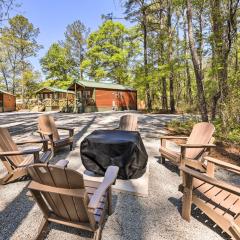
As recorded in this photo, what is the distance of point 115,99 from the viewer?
946 inches

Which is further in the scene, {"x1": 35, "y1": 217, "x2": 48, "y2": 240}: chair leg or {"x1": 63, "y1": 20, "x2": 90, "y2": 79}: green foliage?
{"x1": 63, "y1": 20, "x2": 90, "y2": 79}: green foliage

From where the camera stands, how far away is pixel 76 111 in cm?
2041

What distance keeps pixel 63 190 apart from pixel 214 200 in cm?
171

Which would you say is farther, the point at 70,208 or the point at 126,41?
the point at 126,41

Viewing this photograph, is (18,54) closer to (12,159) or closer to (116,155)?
(12,159)

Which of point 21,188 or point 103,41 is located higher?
point 103,41

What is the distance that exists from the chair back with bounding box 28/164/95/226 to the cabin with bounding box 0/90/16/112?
1030 inches

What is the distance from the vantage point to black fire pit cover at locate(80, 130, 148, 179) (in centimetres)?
365

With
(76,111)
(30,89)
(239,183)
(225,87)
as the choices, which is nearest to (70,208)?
(239,183)

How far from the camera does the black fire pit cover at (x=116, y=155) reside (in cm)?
365

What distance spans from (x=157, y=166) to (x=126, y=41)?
24203 mm

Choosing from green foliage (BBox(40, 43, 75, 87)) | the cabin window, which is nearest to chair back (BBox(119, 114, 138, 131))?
the cabin window

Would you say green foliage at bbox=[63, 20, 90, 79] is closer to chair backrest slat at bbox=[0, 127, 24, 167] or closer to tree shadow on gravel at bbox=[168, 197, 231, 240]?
chair backrest slat at bbox=[0, 127, 24, 167]

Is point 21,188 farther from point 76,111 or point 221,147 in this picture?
point 76,111
